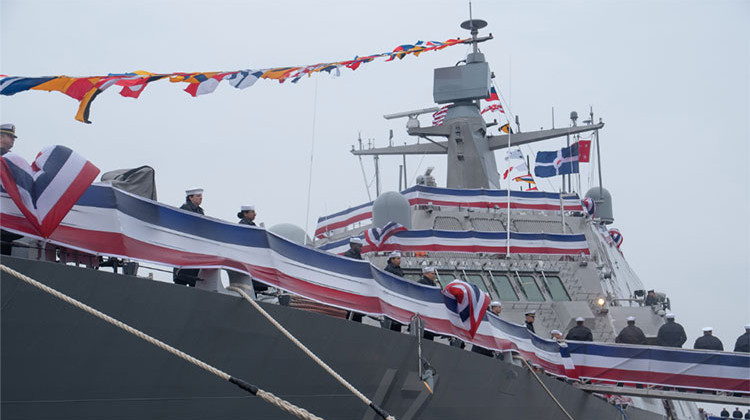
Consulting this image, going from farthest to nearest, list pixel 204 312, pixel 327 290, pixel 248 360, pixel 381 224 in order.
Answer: pixel 381 224
pixel 327 290
pixel 248 360
pixel 204 312

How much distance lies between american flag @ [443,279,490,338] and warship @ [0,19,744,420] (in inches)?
10.9

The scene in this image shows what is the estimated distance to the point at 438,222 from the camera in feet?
59.2

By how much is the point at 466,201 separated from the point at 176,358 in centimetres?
1257

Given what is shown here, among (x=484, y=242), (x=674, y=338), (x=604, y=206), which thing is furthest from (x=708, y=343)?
(x=604, y=206)

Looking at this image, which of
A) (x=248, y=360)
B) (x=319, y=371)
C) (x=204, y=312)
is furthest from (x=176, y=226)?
(x=319, y=371)

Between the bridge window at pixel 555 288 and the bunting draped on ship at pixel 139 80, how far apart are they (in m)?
6.08

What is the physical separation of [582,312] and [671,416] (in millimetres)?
3637

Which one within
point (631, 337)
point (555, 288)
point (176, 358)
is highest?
point (555, 288)

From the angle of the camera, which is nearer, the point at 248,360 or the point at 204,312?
the point at 204,312

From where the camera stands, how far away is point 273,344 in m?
7.48

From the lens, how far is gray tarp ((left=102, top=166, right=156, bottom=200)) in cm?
750

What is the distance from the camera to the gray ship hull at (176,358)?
18.9 feet

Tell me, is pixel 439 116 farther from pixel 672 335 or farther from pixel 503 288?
pixel 672 335

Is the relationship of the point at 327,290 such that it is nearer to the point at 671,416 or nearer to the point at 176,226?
the point at 176,226
